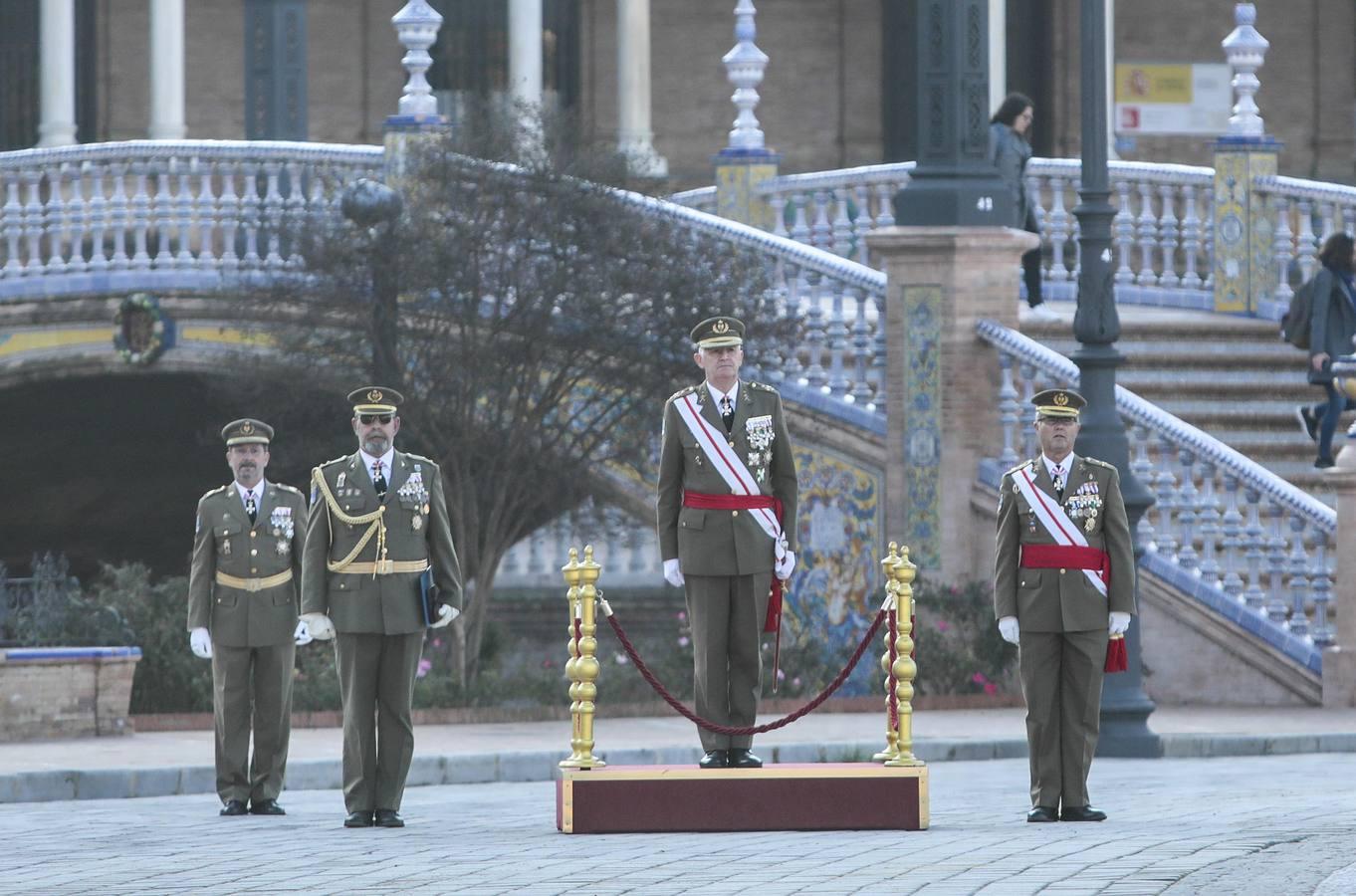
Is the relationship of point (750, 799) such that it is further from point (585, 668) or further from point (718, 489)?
point (718, 489)

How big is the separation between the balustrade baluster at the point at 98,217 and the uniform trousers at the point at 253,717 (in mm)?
10100

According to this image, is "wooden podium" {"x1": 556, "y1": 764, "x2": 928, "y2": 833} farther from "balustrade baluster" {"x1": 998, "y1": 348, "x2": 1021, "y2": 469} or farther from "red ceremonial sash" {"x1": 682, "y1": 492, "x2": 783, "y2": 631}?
"balustrade baluster" {"x1": 998, "y1": 348, "x2": 1021, "y2": 469}

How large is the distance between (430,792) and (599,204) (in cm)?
562

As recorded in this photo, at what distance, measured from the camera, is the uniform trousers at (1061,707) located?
12281 millimetres

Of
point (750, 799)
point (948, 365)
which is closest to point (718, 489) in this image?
point (750, 799)

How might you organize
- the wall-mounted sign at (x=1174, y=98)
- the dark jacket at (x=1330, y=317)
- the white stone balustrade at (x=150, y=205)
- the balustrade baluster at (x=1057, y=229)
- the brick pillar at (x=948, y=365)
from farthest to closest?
the wall-mounted sign at (x=1174, y=98) < the balustrade baluster at (x=1057, y=229) < the white stone balustrade at (x=150, y=205) < the dark jacket at (x=1330, y=317) < the brick pillar at (x=948, y=365)

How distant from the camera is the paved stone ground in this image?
9.98 metres

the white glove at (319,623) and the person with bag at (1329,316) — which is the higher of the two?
the person with bag at (1329,316)

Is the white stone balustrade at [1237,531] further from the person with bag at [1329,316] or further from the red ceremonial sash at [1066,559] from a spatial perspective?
the red ceremonial sash at [1066,559]

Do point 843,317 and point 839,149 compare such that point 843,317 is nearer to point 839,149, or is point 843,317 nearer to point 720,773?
point 720,773

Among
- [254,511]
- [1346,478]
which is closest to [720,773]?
[254,511]

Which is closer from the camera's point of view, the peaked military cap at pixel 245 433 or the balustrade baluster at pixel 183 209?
the peaked military cap at pixel 245 433

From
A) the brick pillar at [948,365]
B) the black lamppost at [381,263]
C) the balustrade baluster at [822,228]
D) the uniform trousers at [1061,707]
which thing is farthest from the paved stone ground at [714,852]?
the balustrade baluster at [822,228]

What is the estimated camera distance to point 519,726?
18.0m
